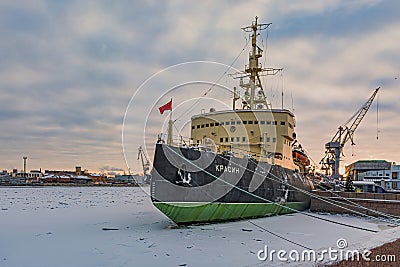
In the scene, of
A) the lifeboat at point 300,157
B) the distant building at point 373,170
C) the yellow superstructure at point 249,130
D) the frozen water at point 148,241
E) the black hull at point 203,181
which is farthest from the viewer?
the distant building at point 373,170

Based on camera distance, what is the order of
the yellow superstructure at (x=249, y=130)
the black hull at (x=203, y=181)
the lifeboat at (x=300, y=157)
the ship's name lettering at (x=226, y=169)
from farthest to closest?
the lifeboat at (x=300, y=157) < the yellow superstructure at (x=249, y=130) < the ship's name lettering at (x=226, y=169) < the black hull at (x=203, y=181)

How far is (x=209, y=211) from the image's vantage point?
16.1 metres

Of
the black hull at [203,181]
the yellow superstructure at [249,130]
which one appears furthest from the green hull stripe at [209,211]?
the yellow superstructure at [249,130]

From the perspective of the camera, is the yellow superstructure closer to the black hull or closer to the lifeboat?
the black hull

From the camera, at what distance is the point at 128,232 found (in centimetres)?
1545

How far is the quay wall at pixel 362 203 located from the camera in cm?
2349

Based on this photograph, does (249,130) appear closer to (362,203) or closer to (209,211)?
(209,211)

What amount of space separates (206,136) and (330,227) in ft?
30.5

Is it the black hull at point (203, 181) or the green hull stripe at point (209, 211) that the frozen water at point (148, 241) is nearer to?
the green hull stripe at point (209, 211)

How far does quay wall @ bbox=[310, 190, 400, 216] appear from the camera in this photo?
23.5m

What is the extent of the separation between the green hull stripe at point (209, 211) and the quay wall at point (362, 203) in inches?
251

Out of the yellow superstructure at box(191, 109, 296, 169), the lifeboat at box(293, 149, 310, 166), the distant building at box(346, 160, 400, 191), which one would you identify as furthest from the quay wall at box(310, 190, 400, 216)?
the distant building at box(346, 160, 400, 191)

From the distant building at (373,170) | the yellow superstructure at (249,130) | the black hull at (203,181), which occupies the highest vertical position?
the yellow superstructure at (249,130)

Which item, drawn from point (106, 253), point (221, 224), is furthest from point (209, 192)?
point (106, 253)
